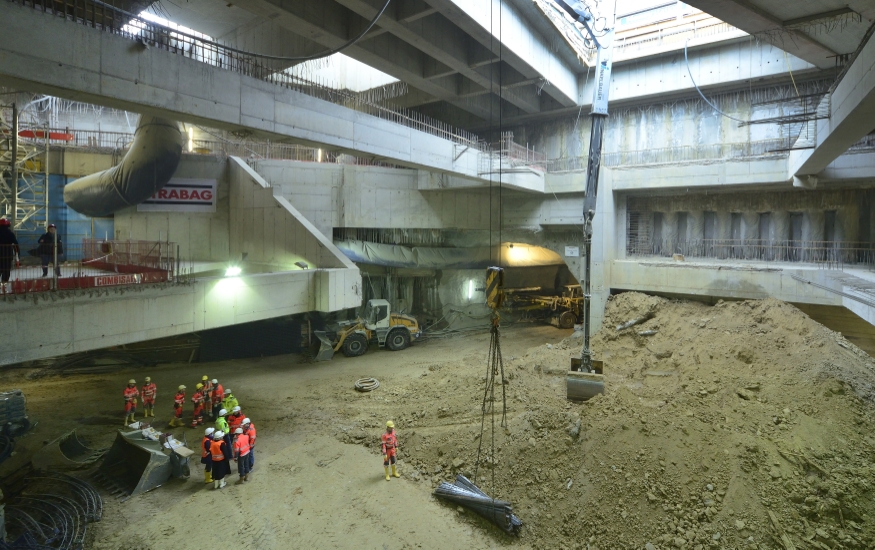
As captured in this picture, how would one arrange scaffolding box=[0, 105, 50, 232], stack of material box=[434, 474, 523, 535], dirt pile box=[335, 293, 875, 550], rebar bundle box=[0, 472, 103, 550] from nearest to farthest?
1. rebar bundle box=[0, 472, 103, 550]
2. dirt pile box=[335, 293, 875, 550]
3. stack of material box=[434, 474, 523, 535]
4. scaffolding box=[0, 105, 50, 232]

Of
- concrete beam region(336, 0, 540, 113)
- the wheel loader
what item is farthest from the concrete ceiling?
the wheel loader

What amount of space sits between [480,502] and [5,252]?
964cm

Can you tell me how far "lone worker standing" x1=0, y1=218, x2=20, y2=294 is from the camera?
8.07 meters

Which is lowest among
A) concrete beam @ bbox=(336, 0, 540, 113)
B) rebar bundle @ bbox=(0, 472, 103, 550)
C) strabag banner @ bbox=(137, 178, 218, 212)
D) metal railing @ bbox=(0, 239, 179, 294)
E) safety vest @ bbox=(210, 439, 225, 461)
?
rebar bundle @ bbox=(0, 472, 103, 550)

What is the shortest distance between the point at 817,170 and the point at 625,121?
8.27 m

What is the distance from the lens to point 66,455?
31.0ft

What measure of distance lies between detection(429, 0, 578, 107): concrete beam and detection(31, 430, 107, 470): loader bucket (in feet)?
42.0

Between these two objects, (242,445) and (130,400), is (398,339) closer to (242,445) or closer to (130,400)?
(130,400)

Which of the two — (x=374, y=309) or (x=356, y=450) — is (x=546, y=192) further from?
(x=356, y=450)

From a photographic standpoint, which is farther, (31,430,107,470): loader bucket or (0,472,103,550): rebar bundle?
(31,430,107,470): loader bucket

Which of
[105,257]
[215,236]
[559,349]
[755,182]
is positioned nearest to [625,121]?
[755,182]

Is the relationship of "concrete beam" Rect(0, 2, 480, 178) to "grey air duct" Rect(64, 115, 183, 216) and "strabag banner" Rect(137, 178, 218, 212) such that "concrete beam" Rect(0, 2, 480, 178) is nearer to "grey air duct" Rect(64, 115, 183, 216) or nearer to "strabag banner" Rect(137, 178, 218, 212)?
"grey air duct" Rect(64, 115, 183, 216)

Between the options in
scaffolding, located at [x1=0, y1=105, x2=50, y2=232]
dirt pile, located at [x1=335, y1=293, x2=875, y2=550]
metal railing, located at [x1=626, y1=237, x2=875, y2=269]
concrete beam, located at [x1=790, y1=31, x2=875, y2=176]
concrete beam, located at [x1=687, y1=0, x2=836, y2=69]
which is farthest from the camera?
metal railing, located at [x1=626, y1=237, x2=875, y2=269]

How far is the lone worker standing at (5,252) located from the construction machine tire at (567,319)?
19.4 metres
